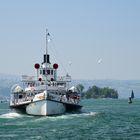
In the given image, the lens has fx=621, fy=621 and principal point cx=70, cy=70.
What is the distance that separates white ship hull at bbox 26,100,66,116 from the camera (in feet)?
259

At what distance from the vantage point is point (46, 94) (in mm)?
78812

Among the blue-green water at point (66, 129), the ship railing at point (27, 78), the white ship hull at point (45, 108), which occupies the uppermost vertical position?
the ship railing at point (27, 78)

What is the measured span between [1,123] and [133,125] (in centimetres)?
1605

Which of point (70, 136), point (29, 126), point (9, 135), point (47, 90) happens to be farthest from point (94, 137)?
point (47, 90)

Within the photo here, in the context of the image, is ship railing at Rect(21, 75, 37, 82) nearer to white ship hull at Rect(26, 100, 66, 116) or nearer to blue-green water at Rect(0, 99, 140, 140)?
white ship hull at Rect(26, 100, 66, 116)

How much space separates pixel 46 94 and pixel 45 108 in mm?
1782

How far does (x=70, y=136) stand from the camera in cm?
5678

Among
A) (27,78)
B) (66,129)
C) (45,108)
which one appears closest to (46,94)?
(45,108)

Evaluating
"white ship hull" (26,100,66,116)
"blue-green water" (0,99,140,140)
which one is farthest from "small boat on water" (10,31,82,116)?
"blue-green water" (0,99,140,140)

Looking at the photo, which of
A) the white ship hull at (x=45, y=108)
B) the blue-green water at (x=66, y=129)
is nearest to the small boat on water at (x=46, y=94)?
the white ship hull at (x=45, y=108)

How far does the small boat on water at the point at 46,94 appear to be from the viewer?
261ft

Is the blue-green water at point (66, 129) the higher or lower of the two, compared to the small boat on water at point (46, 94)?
lower

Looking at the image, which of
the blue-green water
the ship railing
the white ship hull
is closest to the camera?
the blue-green water

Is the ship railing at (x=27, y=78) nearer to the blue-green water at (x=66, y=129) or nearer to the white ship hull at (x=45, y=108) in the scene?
the white ship hull at (x=45, y=108)
